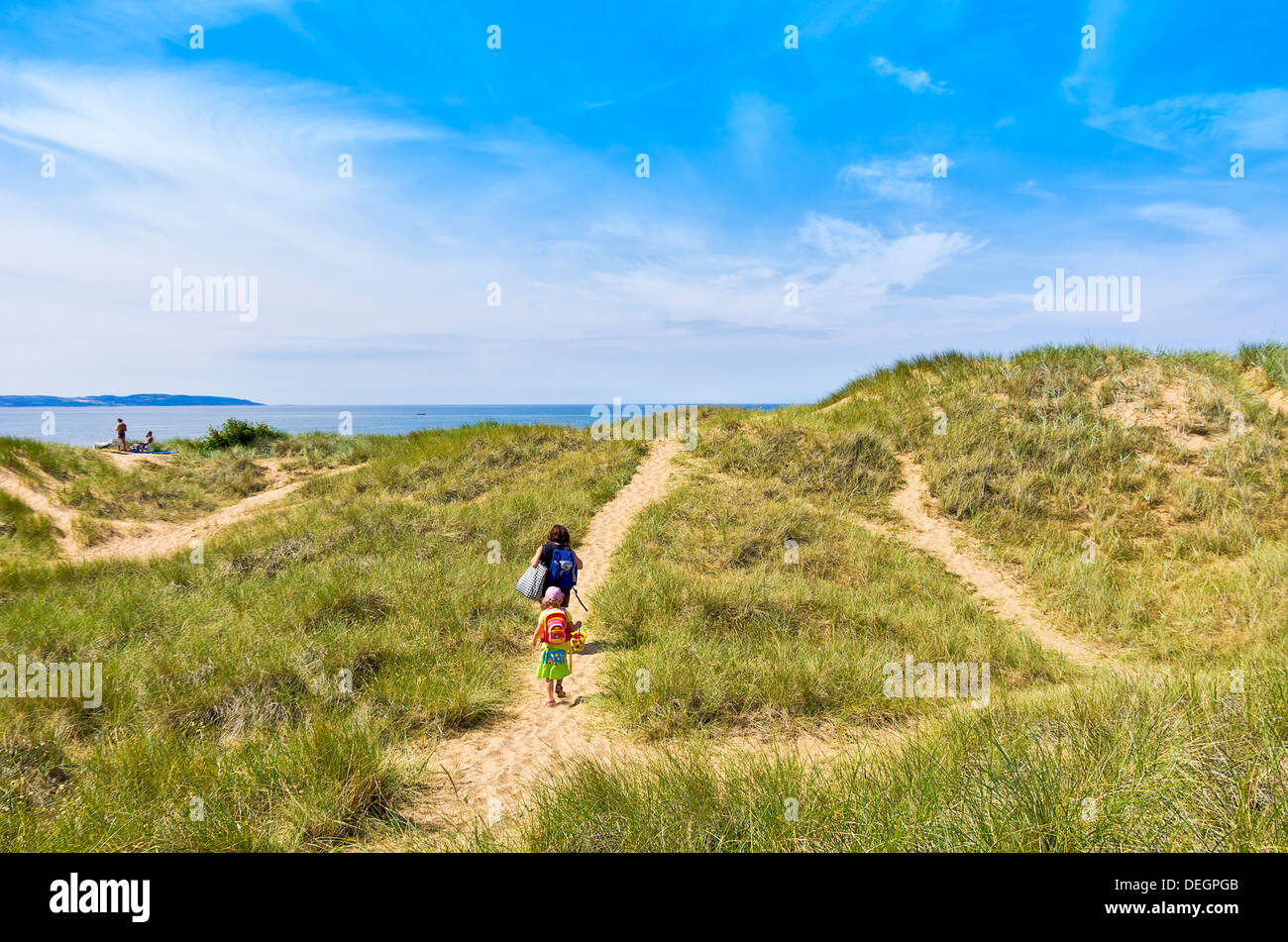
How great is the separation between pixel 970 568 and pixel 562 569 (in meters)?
9.57

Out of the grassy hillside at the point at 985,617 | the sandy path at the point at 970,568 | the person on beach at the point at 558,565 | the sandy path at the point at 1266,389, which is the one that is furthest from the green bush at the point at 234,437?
the sandy path at the point at 1266,389

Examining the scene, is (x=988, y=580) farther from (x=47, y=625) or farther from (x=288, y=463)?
(x=288, y=463)

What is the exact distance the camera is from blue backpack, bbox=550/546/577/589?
300 inches

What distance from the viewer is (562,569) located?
25.0 ft

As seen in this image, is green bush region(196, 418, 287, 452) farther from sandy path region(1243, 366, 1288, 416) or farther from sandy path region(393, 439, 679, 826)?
sandy path region(1243, 366, 1288, 416)

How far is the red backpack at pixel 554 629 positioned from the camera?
6.72 metres

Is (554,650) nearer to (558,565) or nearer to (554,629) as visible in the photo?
(554,629)

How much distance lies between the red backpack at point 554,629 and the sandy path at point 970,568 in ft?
25.0

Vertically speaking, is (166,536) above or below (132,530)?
below

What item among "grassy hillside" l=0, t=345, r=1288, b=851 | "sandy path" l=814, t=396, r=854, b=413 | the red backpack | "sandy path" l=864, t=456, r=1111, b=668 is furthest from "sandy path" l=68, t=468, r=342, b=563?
"sandy path" l=814, t=396, r=854, b=413

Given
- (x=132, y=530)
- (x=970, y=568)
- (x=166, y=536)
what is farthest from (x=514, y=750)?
(x=132, y=530)

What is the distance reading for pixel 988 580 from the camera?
11.6 metres

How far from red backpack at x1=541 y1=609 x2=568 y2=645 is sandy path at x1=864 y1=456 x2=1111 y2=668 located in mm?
7610

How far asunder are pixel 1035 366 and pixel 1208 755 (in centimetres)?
1927
